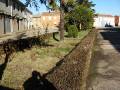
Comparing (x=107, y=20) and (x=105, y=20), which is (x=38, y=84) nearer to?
(x=105, y=20)

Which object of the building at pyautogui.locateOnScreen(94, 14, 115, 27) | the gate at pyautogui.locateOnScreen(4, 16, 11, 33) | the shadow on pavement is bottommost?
the shadow on pavement

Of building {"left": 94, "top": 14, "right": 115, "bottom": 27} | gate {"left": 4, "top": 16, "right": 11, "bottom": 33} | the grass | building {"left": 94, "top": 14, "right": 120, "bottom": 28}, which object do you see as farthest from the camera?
building {"left": 94, "top": 14, "right": 120, "bottom": 28}

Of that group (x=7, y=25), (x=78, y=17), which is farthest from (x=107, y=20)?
(x=7, y=25)

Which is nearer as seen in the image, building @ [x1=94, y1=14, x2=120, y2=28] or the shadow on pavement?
the shadow on pavement

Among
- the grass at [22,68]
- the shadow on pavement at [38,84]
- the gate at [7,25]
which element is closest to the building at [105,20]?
the gate at [7,25]

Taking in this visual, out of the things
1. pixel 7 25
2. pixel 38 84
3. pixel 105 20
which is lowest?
pixel 38 84

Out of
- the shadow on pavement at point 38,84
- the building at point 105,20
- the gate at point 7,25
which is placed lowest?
the shadow on pavement at point 38,84

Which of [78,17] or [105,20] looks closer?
[78,17]

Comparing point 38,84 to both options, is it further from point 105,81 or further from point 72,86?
point 105,81

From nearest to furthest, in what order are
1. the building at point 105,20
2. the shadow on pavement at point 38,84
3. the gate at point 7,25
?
1. the shadow on pavement at point 38,84
2. the gate at point 7,25
3. the building at point 105,20

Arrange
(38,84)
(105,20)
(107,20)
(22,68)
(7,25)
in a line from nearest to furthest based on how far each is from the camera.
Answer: (38,84), (22,68), (7,25), (105,20), (107,20)

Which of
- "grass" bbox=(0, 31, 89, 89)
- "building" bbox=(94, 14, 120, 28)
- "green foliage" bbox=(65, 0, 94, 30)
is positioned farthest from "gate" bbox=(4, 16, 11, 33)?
"building" bbox=(94, 14, 120, 28)

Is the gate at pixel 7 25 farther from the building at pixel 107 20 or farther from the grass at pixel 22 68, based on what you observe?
the building at pixel 107 20

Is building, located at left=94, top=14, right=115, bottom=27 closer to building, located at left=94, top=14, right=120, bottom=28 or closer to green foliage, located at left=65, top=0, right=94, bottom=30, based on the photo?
building, located at left=94, top=14, right=120, bottom=28
